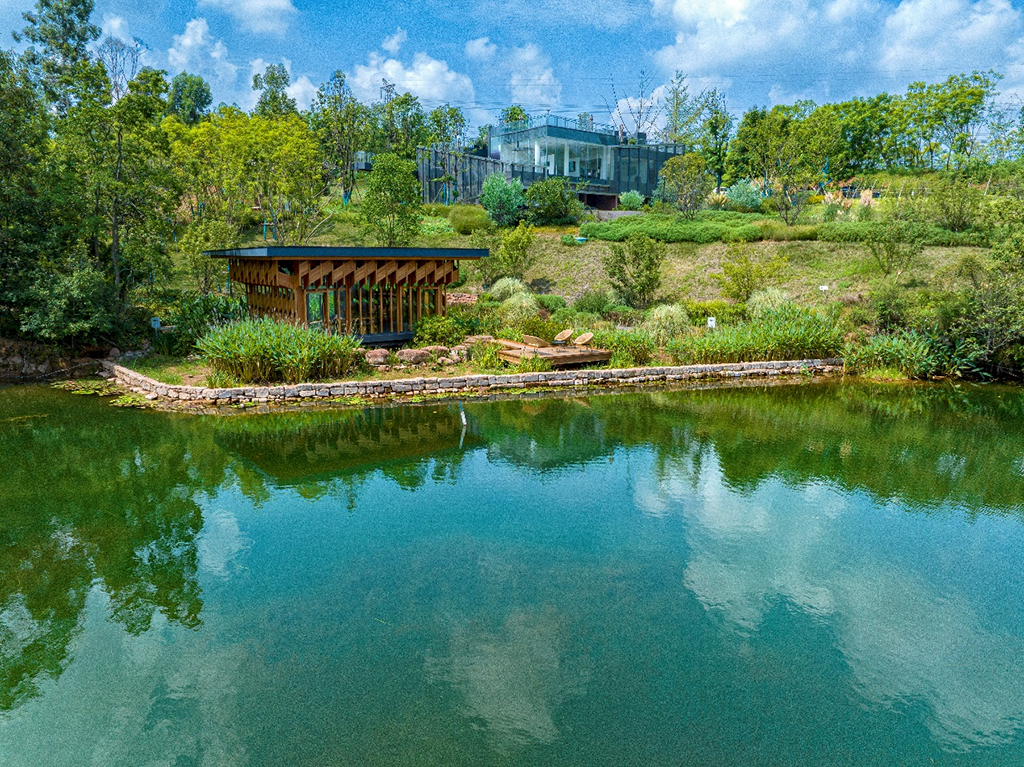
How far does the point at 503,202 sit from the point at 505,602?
2825 cm

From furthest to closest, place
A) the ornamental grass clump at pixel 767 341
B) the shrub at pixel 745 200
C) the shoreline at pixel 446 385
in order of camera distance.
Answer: the shrub at pixel 745 200 → the ornamental grass clump at pixel 767 341 → the shoreline at pixel 446 385

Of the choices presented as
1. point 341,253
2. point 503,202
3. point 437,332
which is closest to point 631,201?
point 503,202

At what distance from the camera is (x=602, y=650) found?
198 inches

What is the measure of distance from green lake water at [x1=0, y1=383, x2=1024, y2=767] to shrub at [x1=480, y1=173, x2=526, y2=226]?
915 inches

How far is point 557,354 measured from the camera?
1571 centimetres

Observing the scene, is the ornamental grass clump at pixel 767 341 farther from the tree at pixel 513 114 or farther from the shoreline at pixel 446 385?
the tree at pixel 513 114

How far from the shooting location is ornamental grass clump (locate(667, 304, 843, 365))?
55.6 ft

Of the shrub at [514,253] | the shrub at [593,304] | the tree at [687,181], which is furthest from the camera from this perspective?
the tree at [687,181]

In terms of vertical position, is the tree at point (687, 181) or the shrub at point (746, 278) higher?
the tree at point (687, 181)

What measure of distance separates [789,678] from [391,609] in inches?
127

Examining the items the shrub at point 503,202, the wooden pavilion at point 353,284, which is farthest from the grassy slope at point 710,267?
the wooden pavilion at point 353,284

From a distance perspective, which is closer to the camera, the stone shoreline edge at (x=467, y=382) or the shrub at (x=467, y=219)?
the stone shoreline edge at (x=467, y=382)

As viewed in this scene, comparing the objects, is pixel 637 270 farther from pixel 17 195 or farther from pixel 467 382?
pixel 17 195

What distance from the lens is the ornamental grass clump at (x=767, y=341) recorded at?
16938 mm
